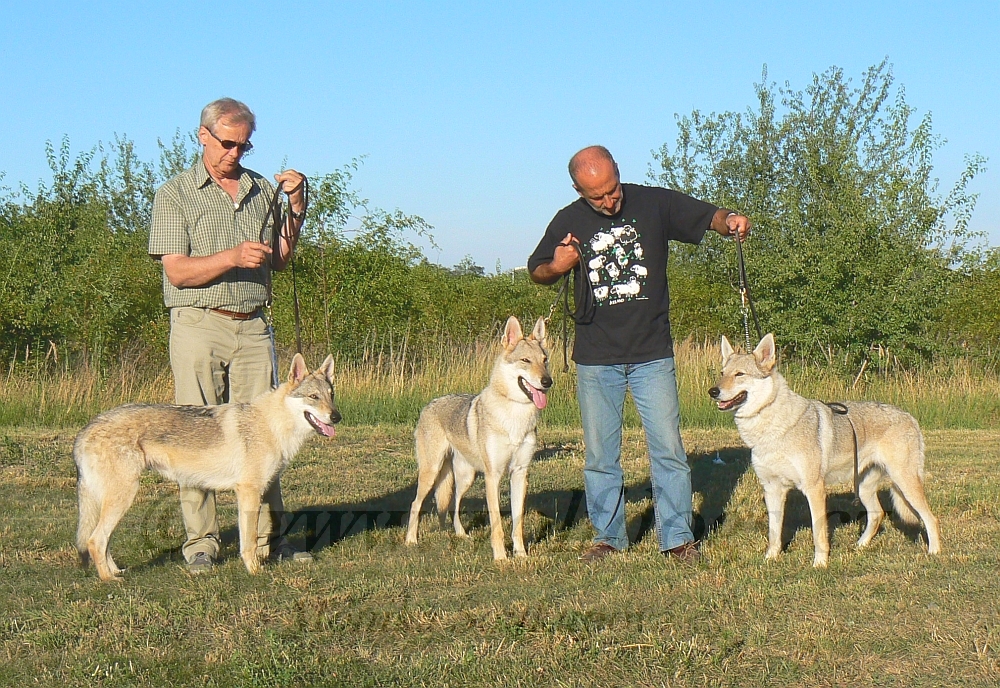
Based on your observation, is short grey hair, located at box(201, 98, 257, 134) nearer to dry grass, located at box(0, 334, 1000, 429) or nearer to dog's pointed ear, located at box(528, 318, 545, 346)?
dog's pointed ear, located at box(528, 318, 545, 346)

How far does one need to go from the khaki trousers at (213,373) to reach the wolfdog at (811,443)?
2811 mm

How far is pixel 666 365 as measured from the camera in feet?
18.1

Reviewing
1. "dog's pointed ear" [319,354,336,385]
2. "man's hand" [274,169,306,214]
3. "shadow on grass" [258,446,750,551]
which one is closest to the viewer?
"man's hand" [274,169,306,214]

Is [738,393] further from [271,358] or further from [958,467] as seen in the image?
[958,467]

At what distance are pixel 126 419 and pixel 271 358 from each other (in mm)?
938

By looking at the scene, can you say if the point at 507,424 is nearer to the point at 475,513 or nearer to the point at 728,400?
the point at 728,400

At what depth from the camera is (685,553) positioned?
549 cm

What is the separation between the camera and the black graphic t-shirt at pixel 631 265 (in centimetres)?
546

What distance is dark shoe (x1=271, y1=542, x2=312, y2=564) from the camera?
5.57 metres

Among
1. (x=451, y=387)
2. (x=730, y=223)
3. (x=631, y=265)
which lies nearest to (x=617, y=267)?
(x=631, y=265)

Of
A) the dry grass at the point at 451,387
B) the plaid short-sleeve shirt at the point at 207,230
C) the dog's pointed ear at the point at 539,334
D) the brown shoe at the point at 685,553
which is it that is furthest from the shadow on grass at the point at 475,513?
the dry grass at the point at 451,387

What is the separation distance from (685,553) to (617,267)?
5.71ft

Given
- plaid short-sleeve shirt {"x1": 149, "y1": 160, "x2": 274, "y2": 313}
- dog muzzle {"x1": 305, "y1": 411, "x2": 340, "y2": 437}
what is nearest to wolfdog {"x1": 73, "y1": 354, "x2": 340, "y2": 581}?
dog muzzle {"x1": 305, "y1": 411, "x2": 340, "y2": 437}

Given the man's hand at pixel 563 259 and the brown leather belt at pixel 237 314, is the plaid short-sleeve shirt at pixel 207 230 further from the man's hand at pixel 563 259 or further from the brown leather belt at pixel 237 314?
the man's hand at pixel 563 259
